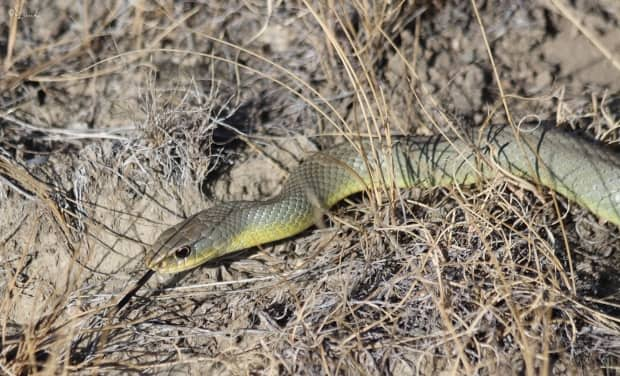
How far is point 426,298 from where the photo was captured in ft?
13.3

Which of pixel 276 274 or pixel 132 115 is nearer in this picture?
pixel 276 274

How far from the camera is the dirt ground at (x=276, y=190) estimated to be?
156 inches

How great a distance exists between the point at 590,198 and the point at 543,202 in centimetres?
43

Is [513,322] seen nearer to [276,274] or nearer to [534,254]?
[534,254]

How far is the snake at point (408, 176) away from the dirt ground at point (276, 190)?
0.38ft

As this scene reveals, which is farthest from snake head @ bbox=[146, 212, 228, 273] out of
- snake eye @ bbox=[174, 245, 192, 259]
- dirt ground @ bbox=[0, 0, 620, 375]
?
dirt ground @ bbox=[0, 0, 620, 375]

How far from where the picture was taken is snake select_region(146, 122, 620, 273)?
4.55m

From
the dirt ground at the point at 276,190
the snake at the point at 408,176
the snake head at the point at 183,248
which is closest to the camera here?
the dirt ground at the point at 276,190

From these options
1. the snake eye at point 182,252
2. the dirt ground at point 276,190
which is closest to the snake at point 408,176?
the snake eye at point 182,252

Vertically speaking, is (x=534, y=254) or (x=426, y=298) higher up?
(x=534, y=254)

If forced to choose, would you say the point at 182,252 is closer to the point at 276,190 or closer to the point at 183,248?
the point at 183,248

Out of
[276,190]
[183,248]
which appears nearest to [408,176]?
[276,190]

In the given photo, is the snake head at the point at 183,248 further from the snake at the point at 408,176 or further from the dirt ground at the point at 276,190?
the dirt ground at the point at 276,190

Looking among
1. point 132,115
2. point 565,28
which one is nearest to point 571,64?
point 565,28
